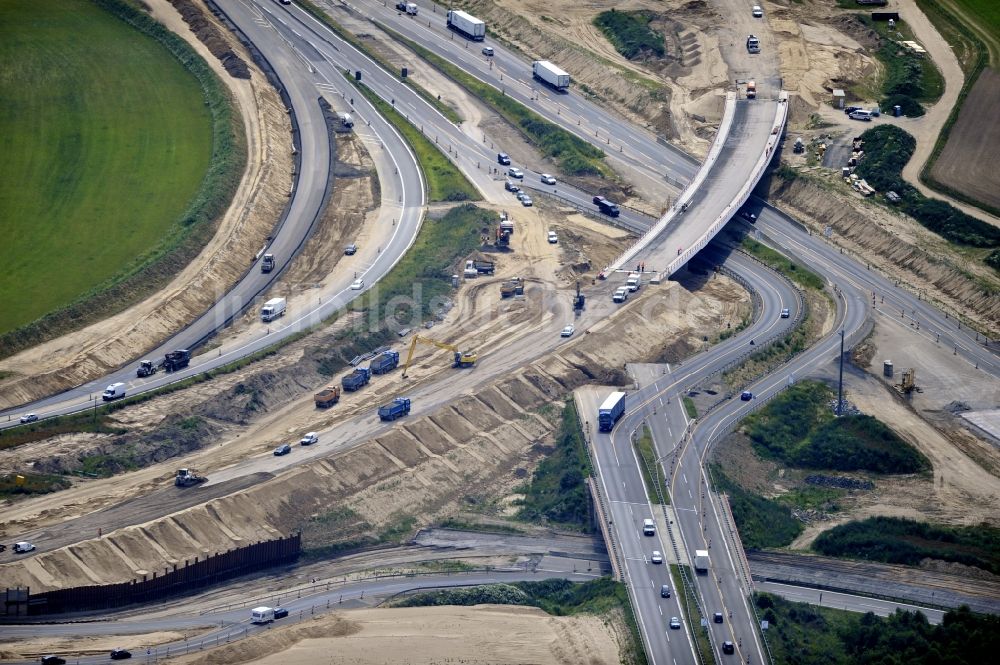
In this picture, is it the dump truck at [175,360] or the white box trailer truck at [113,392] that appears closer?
the white box trailer truck at [113,392]

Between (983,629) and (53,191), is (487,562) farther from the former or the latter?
(53,191)

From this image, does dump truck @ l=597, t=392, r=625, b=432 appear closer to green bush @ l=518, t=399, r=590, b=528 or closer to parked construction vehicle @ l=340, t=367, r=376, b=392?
green bush @ l=518, t=399, r=590, b=528

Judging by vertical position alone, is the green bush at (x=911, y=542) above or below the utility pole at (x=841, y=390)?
below

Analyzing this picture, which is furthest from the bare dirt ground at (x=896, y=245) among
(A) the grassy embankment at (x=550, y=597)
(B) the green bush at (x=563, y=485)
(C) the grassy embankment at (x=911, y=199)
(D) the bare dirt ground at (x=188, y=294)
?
(A) the grassy embankment at (x=550, y=597)

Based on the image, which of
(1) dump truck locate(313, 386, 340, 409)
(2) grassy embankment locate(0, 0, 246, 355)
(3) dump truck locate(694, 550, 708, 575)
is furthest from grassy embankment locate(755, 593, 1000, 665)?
(2) grassy embankment locate(0, 0, 246, 355)

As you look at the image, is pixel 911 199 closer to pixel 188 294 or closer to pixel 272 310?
pixel 272 310

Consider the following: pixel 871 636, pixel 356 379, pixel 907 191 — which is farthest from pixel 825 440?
pixel 907 191

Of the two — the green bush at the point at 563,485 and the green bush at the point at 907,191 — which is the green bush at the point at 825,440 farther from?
the green bush at the point at 907,191
